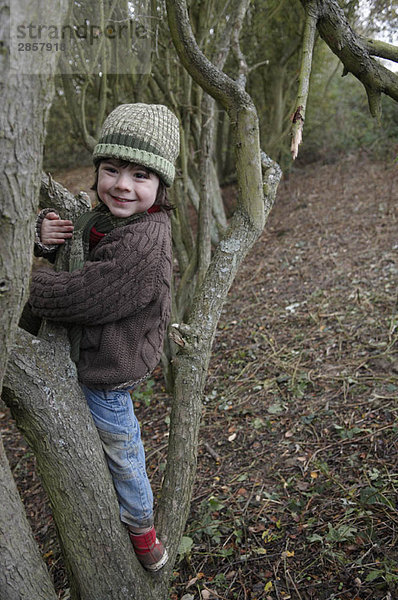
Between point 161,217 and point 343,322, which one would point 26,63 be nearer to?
point 161,217

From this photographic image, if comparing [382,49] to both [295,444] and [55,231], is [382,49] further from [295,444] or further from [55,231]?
[295,444]

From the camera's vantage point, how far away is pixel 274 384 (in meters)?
3.98

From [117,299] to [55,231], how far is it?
0.42 m

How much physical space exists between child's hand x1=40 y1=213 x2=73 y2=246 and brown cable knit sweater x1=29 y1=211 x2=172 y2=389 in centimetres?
15

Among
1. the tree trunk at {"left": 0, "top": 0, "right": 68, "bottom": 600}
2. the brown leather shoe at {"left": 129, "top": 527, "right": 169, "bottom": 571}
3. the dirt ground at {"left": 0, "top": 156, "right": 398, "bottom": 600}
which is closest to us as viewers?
the tree trunk at {"left": 0, "top": 0, "right": 68, "bottom": 600}

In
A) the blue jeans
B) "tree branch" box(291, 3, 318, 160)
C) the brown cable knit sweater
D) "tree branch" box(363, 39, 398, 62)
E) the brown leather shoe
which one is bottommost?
the brown leather shoe

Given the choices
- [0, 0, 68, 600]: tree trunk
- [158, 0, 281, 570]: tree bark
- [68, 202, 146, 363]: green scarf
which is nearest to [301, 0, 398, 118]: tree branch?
[158, 0, 281, 570]: tree bark

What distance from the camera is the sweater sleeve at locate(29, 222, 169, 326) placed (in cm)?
164

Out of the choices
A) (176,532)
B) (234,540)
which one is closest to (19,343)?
(176,532)

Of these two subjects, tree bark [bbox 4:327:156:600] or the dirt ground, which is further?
the dirt ground

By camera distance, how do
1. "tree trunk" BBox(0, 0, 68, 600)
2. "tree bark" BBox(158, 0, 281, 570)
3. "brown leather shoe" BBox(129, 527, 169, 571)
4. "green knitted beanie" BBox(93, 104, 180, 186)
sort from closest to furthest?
"tree trunk" BBox(0, 0, 68, 600)
"green knitted beanie" BBox(93, 104, 180, 186)
"brown leather shoe" BBox(129, 527, 169, 571)
"tree bark" BBox(158, 0, 281, 570)

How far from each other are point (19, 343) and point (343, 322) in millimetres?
3588

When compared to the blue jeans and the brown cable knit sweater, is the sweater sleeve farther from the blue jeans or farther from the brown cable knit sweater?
the blue jeans

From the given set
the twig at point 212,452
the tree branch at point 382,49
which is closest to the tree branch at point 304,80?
the tree branch at point 382,49
